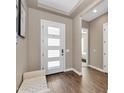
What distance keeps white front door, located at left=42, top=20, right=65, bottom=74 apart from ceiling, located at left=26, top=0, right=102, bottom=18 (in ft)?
1.82

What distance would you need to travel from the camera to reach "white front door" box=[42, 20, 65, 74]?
3947 mm

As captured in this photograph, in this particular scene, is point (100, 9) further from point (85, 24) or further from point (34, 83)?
point (34, 83)

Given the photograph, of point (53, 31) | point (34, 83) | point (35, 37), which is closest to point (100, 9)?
point (53, 31)

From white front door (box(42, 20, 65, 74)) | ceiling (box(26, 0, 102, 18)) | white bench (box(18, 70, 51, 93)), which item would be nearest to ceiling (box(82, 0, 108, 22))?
ceiling (box(26, 0, 102, 18))

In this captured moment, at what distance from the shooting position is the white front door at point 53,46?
3947 mm

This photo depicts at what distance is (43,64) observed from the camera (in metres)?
3.89

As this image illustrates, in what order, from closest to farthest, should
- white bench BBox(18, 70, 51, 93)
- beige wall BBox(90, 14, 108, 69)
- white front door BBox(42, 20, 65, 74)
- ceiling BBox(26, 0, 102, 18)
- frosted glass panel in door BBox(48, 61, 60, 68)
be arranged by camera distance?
white bench BBox(18, 70, 51, 93) < ceiling BBox(26, 0, 102, 18) < white front door BBox(42, 20, 65, 74) < frosted glass panel in door BBox(48, 61, 60, 68) < beige wall BBox(90, 14, 108, 69)

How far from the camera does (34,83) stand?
7.70 ft

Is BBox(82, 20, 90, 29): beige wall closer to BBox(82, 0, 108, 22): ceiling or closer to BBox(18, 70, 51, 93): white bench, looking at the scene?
BBox(82, 0, 108, 22): ceiling

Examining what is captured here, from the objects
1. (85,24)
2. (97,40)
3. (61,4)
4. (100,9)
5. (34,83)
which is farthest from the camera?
(85,24)

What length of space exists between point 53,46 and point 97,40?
2618 millimetres
